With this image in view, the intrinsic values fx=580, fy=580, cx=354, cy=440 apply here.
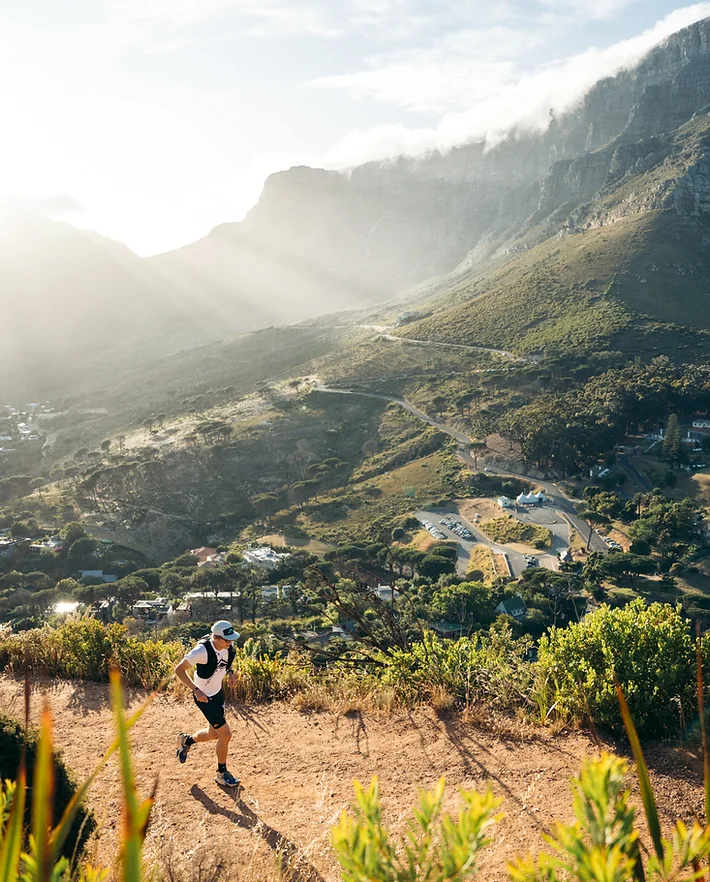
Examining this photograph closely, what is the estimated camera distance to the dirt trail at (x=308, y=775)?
12.9 feet

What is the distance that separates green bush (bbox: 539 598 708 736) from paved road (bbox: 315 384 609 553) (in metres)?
35.8

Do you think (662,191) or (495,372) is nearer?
(495,372)

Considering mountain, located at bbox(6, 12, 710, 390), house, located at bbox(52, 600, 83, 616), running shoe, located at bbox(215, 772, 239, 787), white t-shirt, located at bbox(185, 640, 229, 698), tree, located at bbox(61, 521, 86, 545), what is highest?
mountain, located at bbox(6, 12, 710, 390)

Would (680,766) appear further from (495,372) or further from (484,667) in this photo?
(495,372)

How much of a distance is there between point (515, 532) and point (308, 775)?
3904 centimetres

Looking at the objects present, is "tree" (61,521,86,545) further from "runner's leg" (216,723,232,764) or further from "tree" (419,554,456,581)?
"runner's leg" (216,723,232,764)

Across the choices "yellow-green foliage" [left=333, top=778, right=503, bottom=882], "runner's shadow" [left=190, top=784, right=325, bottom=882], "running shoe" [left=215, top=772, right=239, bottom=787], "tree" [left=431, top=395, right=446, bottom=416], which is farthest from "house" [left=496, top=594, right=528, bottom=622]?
"tree" [left=431, top=395, right=446, bottom=416]

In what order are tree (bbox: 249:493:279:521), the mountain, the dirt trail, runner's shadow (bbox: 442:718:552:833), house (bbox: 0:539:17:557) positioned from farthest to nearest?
the mountain
tree (bbox: 249:493:279:521)
house (bbox: 0:539:17:557)
runner's shadow (bbox: 442:718:552:833)
the dirt trail

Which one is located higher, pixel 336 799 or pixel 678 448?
pixel 336 799

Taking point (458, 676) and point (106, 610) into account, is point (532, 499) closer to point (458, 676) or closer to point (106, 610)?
point (106, 610)

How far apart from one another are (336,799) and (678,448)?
51.1 meters

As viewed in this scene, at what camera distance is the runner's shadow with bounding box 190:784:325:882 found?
3508 millimetres

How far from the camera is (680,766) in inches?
177

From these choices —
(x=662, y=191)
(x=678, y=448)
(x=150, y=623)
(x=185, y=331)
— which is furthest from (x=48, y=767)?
(x=185, y=331)
